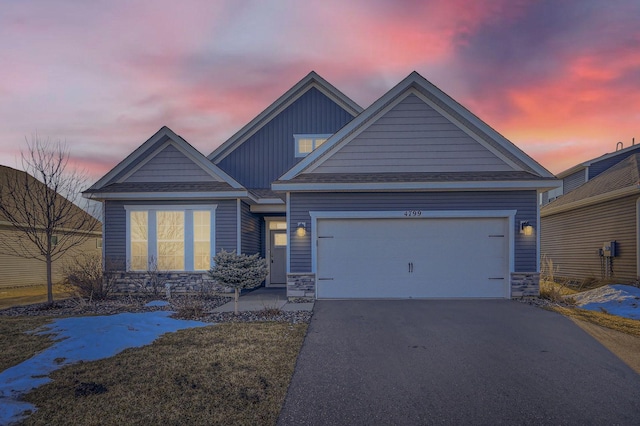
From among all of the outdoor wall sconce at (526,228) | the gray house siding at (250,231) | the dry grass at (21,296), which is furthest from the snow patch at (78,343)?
the outdoor wall sconce at (526,228)

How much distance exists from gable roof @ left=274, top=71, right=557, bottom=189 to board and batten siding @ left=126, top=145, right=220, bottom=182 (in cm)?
397

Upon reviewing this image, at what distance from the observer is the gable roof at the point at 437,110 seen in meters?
10.2

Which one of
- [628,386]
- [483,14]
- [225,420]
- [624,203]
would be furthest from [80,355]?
[624,203]

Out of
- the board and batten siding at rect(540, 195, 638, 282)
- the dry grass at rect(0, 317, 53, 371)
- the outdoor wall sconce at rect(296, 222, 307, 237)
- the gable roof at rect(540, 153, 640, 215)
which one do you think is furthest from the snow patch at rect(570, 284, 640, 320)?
the dry grass at rect(0, 317, 53, 371)

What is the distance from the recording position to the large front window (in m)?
11.6

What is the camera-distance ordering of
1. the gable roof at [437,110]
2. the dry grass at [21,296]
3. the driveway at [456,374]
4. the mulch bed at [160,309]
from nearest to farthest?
1. the driveway at [456,374]
2. the mulch bed at [160,309]
3. the gable roof at [437,110]
4. the dry grass at [21,296]

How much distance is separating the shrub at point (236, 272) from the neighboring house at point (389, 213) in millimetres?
1389

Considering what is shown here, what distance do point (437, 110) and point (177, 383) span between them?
9.48 meters

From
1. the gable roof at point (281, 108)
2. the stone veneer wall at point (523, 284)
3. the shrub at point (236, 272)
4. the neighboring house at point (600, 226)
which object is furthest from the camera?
the gable roof at point (281, 108)

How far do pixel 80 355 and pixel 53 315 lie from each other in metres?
4.38

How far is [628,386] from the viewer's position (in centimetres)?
450

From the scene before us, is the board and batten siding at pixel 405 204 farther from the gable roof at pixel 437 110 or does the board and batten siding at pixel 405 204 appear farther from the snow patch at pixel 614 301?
the snow patch at pixel 614 301

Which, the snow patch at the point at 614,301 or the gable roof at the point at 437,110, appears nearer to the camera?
the snow patch at the point at 614,301

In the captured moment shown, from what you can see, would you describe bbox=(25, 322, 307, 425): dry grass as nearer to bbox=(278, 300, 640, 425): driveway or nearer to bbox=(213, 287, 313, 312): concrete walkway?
bbox=(278, 300, 640, 425): driveway
